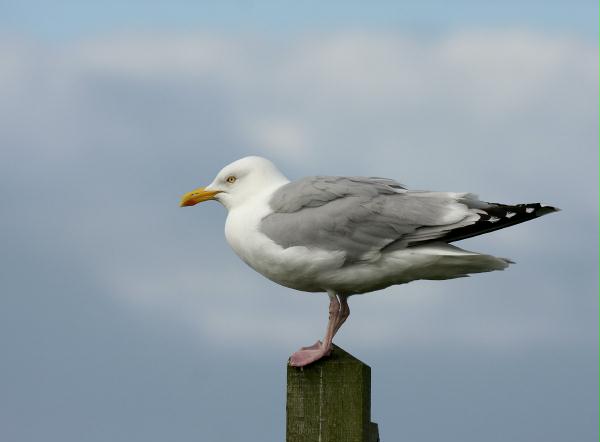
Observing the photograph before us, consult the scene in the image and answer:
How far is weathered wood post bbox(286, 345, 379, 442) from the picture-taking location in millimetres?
5590

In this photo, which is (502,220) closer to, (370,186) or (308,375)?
(370,186)

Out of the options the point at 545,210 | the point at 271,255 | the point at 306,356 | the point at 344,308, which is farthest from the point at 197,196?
the point at 545,210

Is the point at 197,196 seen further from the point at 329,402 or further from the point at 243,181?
the point at 329,402

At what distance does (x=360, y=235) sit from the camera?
626cm

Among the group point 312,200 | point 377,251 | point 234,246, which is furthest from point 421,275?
point 234,246

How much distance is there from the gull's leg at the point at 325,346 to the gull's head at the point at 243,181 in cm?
122

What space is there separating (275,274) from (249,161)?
122 cm

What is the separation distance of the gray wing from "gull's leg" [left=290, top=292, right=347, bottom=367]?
483mm

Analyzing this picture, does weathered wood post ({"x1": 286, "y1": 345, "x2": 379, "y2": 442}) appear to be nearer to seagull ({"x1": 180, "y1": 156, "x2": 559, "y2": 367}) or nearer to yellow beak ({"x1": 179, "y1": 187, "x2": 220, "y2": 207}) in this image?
seagull ({"x1": 180, "y1": 156, "x2": 559, "y2": 367})

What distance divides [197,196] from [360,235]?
180 cm

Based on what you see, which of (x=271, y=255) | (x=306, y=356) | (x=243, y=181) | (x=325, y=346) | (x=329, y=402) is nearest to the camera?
(x=329, y=402)

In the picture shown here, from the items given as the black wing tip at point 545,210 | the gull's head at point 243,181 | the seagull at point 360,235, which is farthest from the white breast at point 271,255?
the black wing tip at point 545,210

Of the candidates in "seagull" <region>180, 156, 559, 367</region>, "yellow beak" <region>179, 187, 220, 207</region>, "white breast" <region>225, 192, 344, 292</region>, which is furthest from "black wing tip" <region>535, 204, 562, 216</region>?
"yellow beak" <region>179, 187, 220, 207</region>

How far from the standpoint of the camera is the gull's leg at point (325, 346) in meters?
5.78
